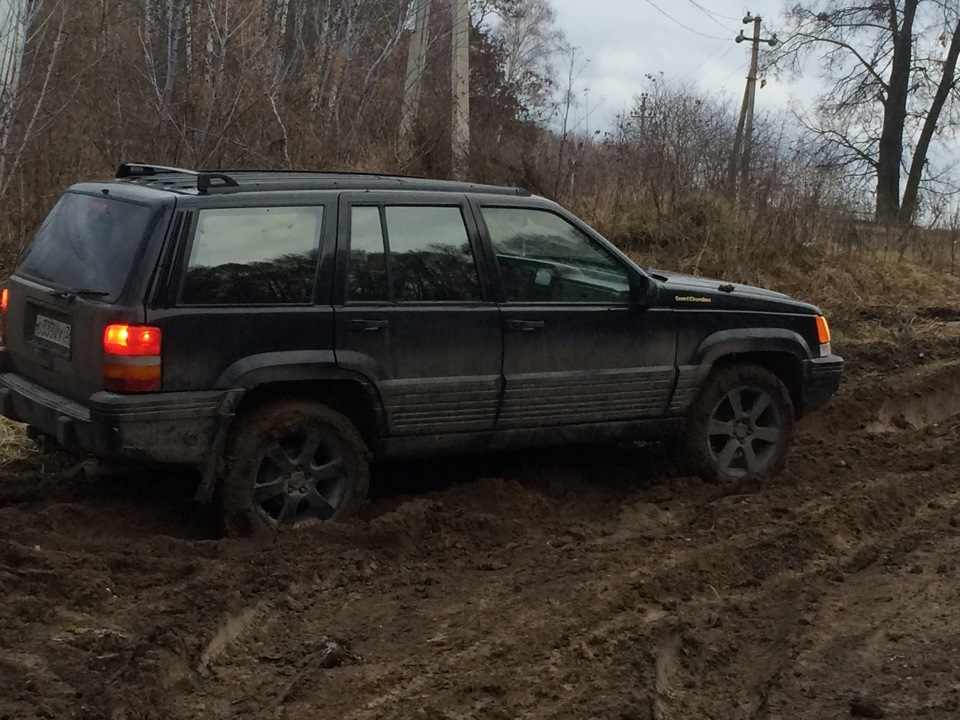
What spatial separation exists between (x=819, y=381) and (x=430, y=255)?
2.75m

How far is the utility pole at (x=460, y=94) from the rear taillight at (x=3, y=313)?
8.72 meters

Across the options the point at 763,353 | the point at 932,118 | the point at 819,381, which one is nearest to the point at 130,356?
the point at 763,353

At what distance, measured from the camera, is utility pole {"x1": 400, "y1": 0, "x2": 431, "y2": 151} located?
14.7m

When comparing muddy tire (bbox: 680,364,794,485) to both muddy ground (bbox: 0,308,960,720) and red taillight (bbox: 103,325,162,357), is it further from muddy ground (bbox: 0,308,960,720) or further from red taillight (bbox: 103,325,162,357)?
red taillight (bbox: 103,325,162,357)

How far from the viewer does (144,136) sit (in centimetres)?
1198

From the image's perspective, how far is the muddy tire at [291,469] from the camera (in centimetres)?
517

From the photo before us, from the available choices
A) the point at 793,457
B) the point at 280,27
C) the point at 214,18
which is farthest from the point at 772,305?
the point at 280,27

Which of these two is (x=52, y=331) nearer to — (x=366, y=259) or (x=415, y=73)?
(x=366, y=259)

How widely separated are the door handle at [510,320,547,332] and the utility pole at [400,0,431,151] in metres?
8.83

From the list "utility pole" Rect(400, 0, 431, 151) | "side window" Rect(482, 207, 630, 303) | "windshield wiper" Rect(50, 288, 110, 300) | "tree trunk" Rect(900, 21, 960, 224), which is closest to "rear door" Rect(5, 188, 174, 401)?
"windshield wiper" Rect(50, 288, 110, 300)

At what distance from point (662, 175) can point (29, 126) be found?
25.9ft

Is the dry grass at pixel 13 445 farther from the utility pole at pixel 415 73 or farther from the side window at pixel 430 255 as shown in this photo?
the utility pole at pixel 415 73

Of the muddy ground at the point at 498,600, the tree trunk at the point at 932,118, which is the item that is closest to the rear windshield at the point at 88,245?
the muddy ground at the point at 498,600

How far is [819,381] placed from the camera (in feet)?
22.8
